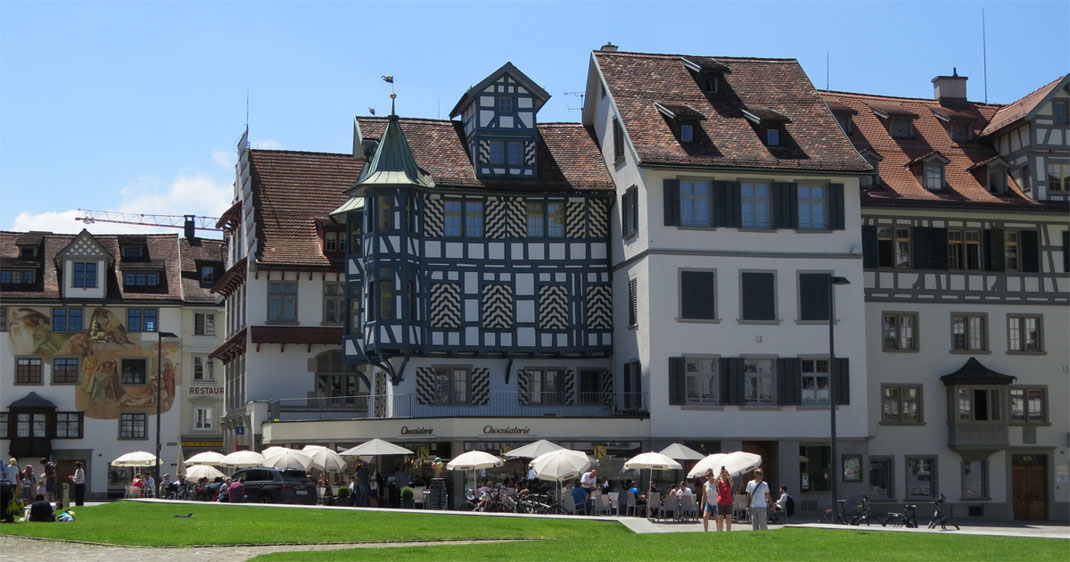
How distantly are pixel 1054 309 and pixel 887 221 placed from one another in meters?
7.05

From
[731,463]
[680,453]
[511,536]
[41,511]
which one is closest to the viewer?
[511,536]

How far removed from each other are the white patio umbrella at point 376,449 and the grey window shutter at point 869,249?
17.2 meters

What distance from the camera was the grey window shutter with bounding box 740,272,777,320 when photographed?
50812 millimetres

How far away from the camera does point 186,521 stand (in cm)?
3509

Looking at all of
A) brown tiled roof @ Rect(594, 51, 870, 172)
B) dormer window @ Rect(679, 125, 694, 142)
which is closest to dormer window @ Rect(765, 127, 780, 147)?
brown tiled roof @ Rect(594, 51, 870, 172)

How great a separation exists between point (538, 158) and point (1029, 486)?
820 inches

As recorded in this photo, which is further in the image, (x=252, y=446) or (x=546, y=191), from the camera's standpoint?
(x=252, y=446)

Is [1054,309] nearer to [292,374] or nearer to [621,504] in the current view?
[621,504]

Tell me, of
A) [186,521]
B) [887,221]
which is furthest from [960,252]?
[186,521]

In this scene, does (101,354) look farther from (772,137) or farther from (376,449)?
(772,137)

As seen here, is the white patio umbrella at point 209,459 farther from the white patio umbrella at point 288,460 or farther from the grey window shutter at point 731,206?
the grey window shutter at point 731,206

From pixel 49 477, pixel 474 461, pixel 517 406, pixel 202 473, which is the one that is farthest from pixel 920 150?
pixel 49 477

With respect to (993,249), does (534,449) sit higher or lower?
lower

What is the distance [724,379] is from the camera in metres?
50.3
